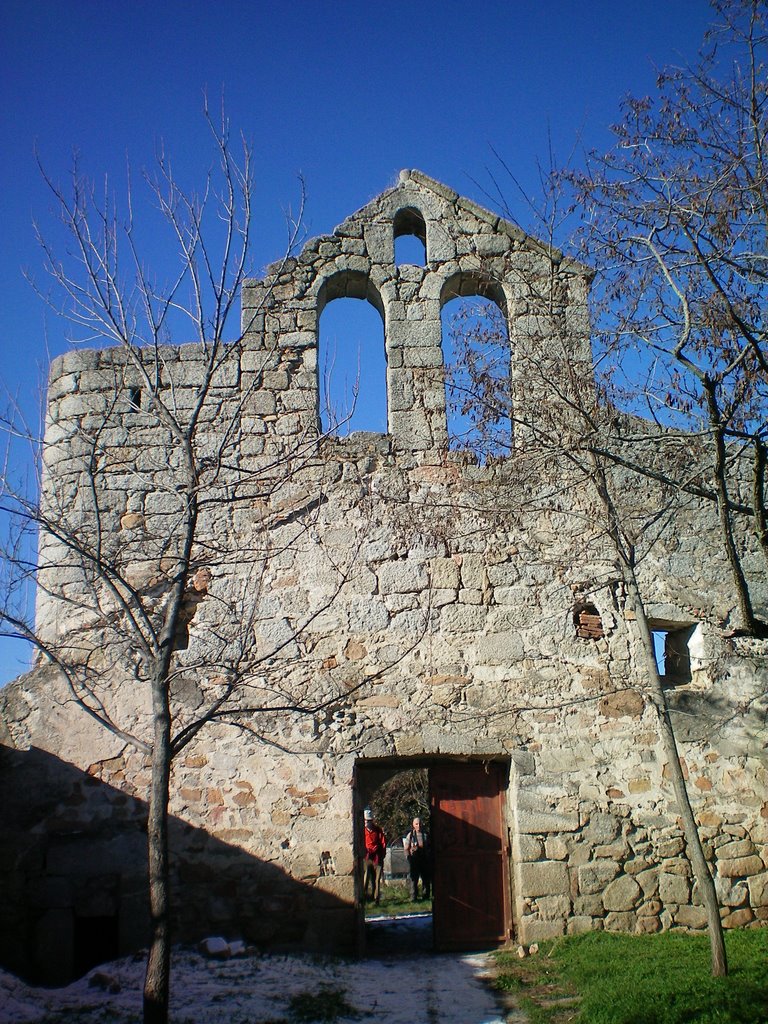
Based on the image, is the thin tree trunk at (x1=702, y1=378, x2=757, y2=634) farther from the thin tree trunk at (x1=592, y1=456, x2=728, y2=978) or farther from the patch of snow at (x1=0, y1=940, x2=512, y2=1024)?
the patch of snow at (x1=0, y1=940, x2=512, y2=1024)

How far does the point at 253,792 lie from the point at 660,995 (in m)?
3.26

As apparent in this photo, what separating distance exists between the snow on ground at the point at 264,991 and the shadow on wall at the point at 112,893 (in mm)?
308

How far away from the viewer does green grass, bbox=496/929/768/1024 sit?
15.7 ft

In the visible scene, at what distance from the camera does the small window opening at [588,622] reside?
24.8ft

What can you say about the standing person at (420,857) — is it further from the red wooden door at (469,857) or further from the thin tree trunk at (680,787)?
the thin tree trunk at (680,787)

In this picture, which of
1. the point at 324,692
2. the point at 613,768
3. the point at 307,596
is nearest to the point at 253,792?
the point at 324,692

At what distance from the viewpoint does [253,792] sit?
704 centimetres

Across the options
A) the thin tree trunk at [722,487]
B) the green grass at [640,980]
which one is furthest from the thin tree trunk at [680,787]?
the thin tree trunk at [722,487]

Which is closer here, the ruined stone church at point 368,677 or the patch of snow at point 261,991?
the patch of snow at point 261,991

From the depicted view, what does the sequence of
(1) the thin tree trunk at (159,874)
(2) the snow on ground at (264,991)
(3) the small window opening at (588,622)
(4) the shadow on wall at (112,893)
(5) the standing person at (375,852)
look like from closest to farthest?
1. (1) the thin tree trunk at (159,874)
2. (2) the snow on ground at (264,991)
3. (4) the shadow on wall at (112,893)
4. (3) the small window opening at (588,622)
5. (5) the standing person at (375,852)

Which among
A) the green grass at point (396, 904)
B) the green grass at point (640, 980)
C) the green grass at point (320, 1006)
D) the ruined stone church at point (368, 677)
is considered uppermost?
the ruined stone church at point (368, 677)

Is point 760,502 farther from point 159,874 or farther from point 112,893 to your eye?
point 112,893

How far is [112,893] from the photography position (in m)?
6.81

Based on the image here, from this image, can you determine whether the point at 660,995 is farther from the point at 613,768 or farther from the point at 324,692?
the point at 324,692
